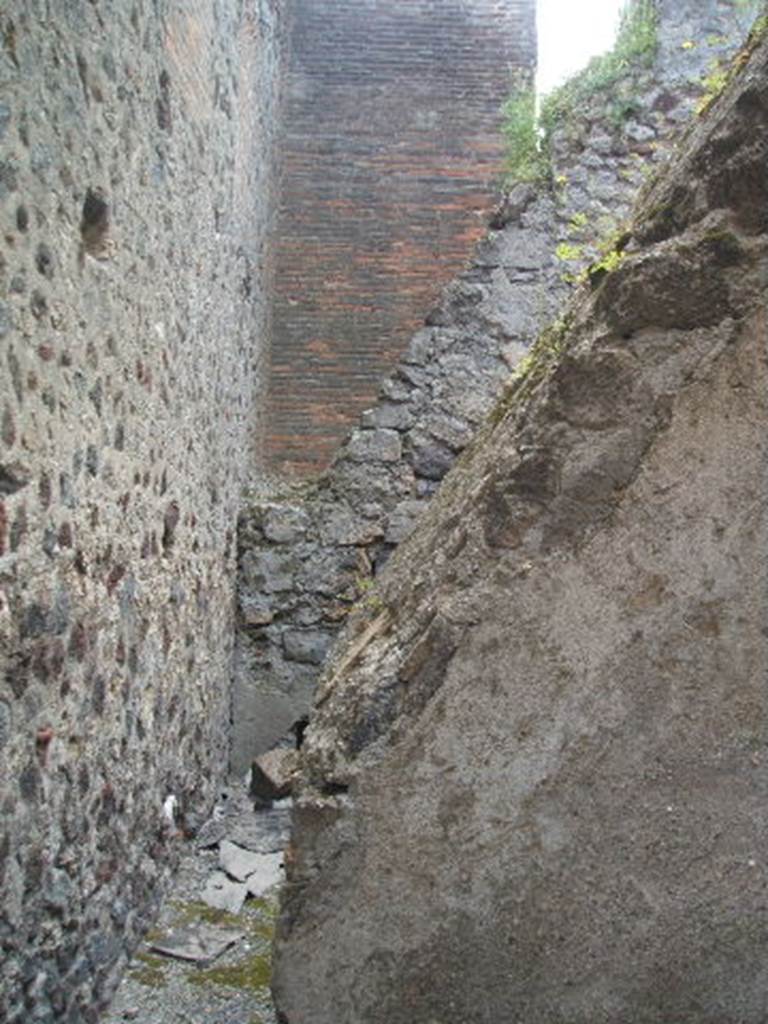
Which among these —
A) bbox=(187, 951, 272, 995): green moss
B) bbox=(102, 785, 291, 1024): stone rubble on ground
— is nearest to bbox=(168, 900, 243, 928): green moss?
bbox=(102, 785, 291, 1024): stone rubble on ground

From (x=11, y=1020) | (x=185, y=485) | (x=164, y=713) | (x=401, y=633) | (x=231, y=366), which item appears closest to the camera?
(x=401, y=633)

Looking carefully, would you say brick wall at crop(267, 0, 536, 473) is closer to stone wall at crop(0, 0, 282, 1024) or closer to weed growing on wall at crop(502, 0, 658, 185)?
weed growing on wall at crop(502, 0, 658, 185)

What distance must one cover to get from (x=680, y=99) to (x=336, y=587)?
3.69 m

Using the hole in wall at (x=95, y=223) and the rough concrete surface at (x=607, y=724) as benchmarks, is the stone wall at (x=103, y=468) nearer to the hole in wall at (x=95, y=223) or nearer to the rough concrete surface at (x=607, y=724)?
the hole in wall at (x=95, y=223)

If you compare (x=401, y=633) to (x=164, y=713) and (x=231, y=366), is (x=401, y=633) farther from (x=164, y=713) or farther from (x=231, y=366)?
(x=231, y=366)

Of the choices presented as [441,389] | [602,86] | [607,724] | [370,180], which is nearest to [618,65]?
[602,86]

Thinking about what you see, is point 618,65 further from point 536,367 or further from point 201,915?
point 201,915

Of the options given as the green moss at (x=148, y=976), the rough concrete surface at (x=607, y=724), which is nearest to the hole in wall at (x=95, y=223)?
the rough concrete surface at (x=607, y=724)

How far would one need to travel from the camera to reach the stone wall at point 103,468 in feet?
8.17

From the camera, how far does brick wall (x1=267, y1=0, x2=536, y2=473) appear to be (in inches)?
286

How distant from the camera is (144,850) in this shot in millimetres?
3699

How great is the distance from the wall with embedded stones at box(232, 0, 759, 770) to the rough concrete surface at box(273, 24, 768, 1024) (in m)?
3.60

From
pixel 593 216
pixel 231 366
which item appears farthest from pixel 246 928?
pixel 593 216

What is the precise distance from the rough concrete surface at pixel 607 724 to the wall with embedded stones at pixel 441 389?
3.60 meters
